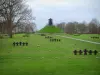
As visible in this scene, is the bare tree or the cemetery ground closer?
the cemetery ground

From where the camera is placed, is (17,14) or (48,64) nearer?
(48,64)

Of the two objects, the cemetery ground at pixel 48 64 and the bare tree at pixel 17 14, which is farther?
the bare tree at pixel 17 14

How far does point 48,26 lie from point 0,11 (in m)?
73.7

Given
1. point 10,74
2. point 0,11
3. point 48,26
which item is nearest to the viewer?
point 10,74

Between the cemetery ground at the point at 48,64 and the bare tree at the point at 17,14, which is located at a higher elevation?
the bare tree at the point at 17,14

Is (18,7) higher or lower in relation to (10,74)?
higher

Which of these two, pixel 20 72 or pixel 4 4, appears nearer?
pixel 20 72

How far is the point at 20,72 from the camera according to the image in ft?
35.3

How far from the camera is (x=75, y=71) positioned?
1084 cm

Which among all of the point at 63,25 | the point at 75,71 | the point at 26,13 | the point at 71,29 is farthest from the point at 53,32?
the point at 75,71

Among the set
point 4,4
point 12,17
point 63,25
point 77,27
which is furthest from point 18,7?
point 63,25

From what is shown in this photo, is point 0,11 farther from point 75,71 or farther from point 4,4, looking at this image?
point 75,71

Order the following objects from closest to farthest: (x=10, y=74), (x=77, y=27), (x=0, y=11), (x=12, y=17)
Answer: (x=10, y=74) → (x=0, y=11) → (x=12, y=17) → (x=77, y=27)

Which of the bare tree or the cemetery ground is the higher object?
the bare tree
